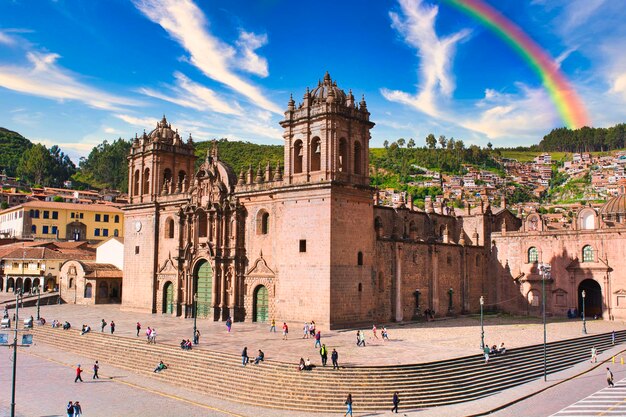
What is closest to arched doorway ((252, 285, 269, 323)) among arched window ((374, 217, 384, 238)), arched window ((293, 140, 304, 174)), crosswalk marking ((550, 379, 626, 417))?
arched window ((293, 140, 304, 174))

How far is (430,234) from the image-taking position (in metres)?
54.5

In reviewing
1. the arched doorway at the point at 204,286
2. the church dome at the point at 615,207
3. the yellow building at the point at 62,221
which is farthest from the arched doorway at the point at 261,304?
the yellow building at the point at 62,221

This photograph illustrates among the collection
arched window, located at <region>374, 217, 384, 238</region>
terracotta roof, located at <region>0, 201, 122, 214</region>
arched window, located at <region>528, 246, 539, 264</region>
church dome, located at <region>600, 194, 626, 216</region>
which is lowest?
arched window, located at <region>528, 246, 539, 264</region>

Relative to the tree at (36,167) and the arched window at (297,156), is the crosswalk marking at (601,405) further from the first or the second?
the tree at (36,167)

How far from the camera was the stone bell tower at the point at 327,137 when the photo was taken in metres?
39.1

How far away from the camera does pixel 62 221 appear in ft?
291

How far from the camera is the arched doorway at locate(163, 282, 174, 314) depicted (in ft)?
162

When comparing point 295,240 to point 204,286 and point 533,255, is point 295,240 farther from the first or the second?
point 533,255

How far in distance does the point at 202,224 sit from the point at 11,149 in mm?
158813

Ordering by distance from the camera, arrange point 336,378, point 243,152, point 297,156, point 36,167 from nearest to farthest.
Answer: point 336,378 → point 297,156 → point 243,152 → point 36,167

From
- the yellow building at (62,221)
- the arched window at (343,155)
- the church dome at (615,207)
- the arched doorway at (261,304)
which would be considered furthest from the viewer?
the yellow building at (62,221)

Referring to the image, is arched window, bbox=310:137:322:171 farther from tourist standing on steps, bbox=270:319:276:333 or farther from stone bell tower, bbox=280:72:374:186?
tourist standing on steps, bbox=270:319:276:333

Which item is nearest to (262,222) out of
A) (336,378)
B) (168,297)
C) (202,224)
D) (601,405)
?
(202,224)

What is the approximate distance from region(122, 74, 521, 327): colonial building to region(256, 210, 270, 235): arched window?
11 centimetres
